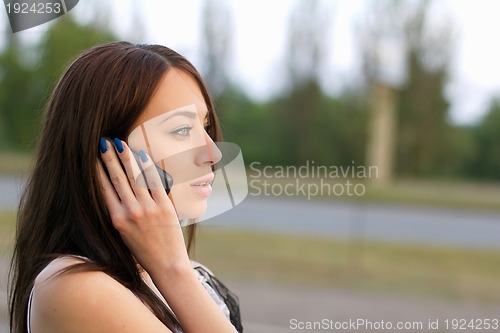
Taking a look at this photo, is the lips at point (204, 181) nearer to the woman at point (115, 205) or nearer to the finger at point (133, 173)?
the woman at point (115, 205)

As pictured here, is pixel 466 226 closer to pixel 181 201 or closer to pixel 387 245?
pixel 387 245

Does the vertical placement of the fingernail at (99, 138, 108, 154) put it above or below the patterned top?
above

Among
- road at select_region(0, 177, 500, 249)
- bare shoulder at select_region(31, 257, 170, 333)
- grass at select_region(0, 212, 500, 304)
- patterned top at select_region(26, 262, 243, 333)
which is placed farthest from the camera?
road at select_region(0, 177, 500, 249)

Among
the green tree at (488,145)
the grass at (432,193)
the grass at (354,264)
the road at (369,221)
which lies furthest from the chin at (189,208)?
the green tree at (488,145)

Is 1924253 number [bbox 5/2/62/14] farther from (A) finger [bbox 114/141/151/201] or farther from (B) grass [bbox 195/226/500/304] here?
(B) grass [bbox 195/226/500/304]

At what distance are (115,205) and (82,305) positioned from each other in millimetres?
181

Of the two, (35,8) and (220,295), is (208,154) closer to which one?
(220,295)

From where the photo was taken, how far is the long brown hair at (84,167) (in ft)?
3.97

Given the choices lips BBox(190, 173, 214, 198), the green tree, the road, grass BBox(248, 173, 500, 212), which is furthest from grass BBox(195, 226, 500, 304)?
the green tree

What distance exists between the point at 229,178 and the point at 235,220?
11672 mm

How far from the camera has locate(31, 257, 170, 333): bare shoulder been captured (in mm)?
1099

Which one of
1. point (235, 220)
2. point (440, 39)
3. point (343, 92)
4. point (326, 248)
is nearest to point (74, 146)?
point (326, 248)

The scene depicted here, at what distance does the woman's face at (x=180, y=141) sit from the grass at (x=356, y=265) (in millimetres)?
5150

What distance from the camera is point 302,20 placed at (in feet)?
72.0
